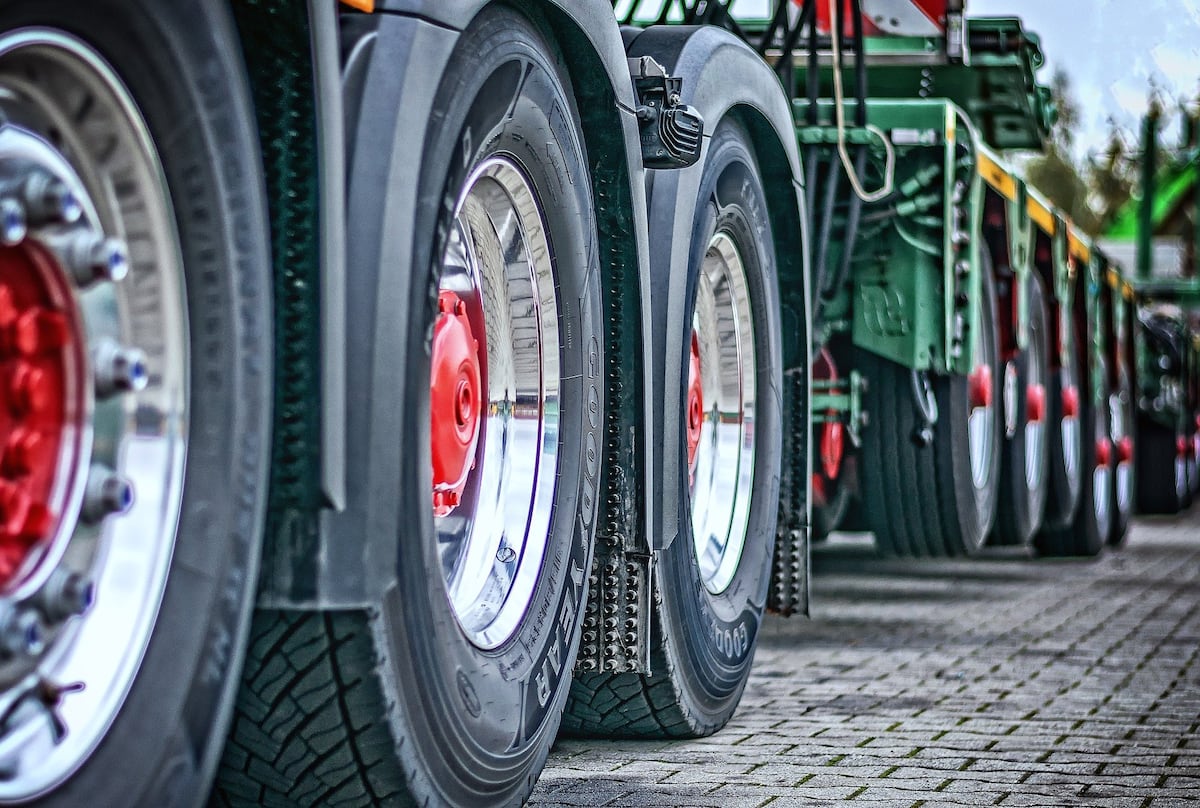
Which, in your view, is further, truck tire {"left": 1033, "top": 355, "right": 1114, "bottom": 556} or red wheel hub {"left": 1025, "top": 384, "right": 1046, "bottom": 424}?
truck tire {"left": 1033, "top": 355, "right": 1114, "bottom": 556}

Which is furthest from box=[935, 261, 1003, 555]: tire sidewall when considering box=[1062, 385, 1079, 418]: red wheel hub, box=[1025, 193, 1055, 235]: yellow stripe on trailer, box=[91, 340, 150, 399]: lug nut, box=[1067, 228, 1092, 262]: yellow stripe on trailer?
box=[91, 340, 150, 399]: lug nut

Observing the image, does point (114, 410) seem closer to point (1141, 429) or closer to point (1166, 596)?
point (1166, 596)

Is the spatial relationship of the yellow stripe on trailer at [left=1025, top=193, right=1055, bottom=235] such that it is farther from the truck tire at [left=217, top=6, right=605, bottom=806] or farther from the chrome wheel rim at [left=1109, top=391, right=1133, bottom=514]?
the truck tire at [left=217, top=6, right=605, bottom=806]

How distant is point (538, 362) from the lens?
2.92 meters

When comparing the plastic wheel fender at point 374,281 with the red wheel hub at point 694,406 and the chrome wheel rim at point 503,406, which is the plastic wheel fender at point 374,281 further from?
the red wheel hub at point 694,406

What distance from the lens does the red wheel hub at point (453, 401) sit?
2.60m

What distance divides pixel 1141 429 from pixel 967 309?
8274 millimetres

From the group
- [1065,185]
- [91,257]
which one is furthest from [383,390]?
[1065,185]

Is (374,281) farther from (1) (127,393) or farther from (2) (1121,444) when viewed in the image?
(2) (1121,444)

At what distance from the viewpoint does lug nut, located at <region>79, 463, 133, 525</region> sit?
176cm

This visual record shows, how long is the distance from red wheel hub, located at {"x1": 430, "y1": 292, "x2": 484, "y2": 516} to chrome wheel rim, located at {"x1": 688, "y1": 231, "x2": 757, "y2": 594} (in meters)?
1.27

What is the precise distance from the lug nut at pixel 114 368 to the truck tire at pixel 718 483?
1748mm

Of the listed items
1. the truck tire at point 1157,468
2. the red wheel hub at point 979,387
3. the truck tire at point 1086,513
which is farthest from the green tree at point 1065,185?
the red wheel hub at point 979,387

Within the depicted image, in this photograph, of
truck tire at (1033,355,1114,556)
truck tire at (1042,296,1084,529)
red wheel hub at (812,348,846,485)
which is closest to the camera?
red wheel hub at (812,348,846,485)
